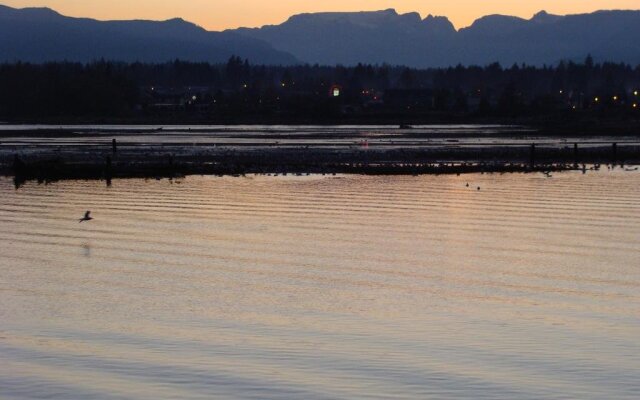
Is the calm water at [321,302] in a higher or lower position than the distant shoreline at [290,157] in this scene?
higher

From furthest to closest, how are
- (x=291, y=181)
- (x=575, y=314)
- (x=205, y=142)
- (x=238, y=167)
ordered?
1. (x=205, y=142)
2. (x=238, y=167)
3. (x=291, y=181)
4. (x=575, y=314)

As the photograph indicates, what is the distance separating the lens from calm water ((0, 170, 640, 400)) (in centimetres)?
1827

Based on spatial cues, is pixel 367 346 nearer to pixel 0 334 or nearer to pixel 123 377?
pixel 123 377

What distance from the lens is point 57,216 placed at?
135ft

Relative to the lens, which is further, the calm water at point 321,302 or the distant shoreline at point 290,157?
the distant shoreline at point 290,157

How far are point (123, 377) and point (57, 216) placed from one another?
77.2 feet

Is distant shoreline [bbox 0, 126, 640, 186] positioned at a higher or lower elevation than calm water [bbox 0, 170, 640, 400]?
lower

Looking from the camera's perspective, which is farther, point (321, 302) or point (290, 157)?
point (290, 157)

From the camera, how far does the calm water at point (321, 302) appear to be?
1827 centimetres

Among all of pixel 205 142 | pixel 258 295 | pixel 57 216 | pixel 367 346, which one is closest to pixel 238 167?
pixel 57 216

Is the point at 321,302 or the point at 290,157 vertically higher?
the point at 321,302

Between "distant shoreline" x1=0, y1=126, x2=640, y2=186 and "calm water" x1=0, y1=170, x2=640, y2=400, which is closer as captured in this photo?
"calm water" x1=0, y1=170, x2=640, y2=400

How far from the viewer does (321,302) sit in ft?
79.3

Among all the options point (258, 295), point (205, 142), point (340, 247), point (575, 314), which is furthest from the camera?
point (205, 142)
